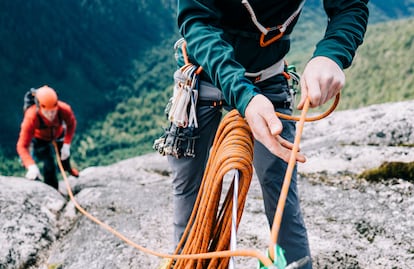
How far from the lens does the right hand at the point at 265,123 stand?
1.54 m

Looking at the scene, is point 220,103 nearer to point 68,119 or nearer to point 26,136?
point 26,136

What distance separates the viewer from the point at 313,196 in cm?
416

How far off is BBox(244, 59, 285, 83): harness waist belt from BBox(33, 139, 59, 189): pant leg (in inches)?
167

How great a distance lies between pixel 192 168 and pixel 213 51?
948 millimetres

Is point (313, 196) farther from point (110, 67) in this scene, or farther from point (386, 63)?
point (110, 67)

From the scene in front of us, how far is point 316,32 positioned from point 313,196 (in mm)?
66575

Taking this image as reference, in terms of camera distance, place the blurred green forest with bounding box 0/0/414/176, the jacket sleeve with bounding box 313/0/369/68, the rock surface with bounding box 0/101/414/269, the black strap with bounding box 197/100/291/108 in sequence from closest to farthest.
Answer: the jacket sleeve with bounding box 313/0/369/68
the black strap with bounding box 197/100/291/108
the rock surface with bounding box 0/101/414/269
the blurred green forest with bounding box 0/0/414/176

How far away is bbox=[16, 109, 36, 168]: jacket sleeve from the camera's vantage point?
5277 millimetres

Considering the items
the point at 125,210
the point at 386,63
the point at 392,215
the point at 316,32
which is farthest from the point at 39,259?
the point at 316,32

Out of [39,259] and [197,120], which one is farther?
[39,259]

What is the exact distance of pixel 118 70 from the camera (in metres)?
53.0

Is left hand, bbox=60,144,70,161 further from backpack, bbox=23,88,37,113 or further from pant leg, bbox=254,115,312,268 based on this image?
pant leg, bbox=254,115,312,268

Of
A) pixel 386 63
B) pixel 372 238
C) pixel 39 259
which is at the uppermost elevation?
pixel 386 63

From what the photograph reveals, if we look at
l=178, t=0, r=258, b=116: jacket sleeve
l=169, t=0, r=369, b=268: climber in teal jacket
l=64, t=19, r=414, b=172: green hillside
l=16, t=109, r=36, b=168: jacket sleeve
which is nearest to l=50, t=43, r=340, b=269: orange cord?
l=169, t=0, r=369, b=268: climber in teal jacket
